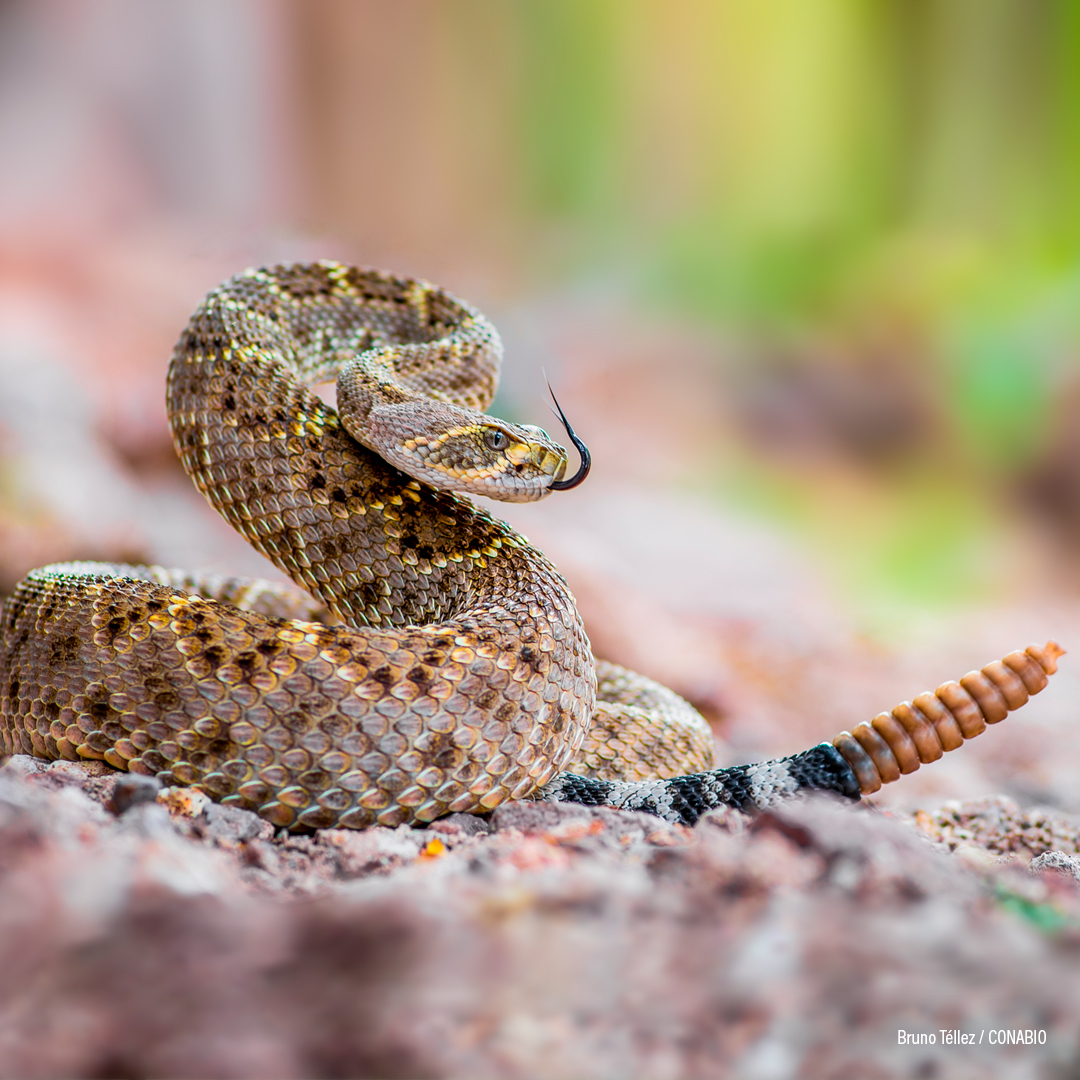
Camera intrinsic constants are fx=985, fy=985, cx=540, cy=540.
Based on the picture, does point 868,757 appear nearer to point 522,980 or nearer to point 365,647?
point 365,647

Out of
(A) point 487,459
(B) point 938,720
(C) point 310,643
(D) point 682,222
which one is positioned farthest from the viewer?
(D) point 682,222

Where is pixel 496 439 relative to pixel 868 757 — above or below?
above

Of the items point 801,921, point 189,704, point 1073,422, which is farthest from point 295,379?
point 1073,422

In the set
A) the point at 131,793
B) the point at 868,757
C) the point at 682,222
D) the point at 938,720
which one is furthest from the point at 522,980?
the point at 682,222

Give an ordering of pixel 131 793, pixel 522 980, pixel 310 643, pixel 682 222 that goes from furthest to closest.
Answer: pixel 682 222, pixel 310 643, pixel 131 793, pixel 522 980

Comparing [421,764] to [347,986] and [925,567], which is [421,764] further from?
[925,567]

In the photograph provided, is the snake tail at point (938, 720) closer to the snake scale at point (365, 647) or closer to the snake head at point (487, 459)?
the snake scale at point (365, 647)

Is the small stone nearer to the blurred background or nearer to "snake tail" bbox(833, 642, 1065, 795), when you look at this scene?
"snake tail" bbox(833, 642, 1065, 795)
